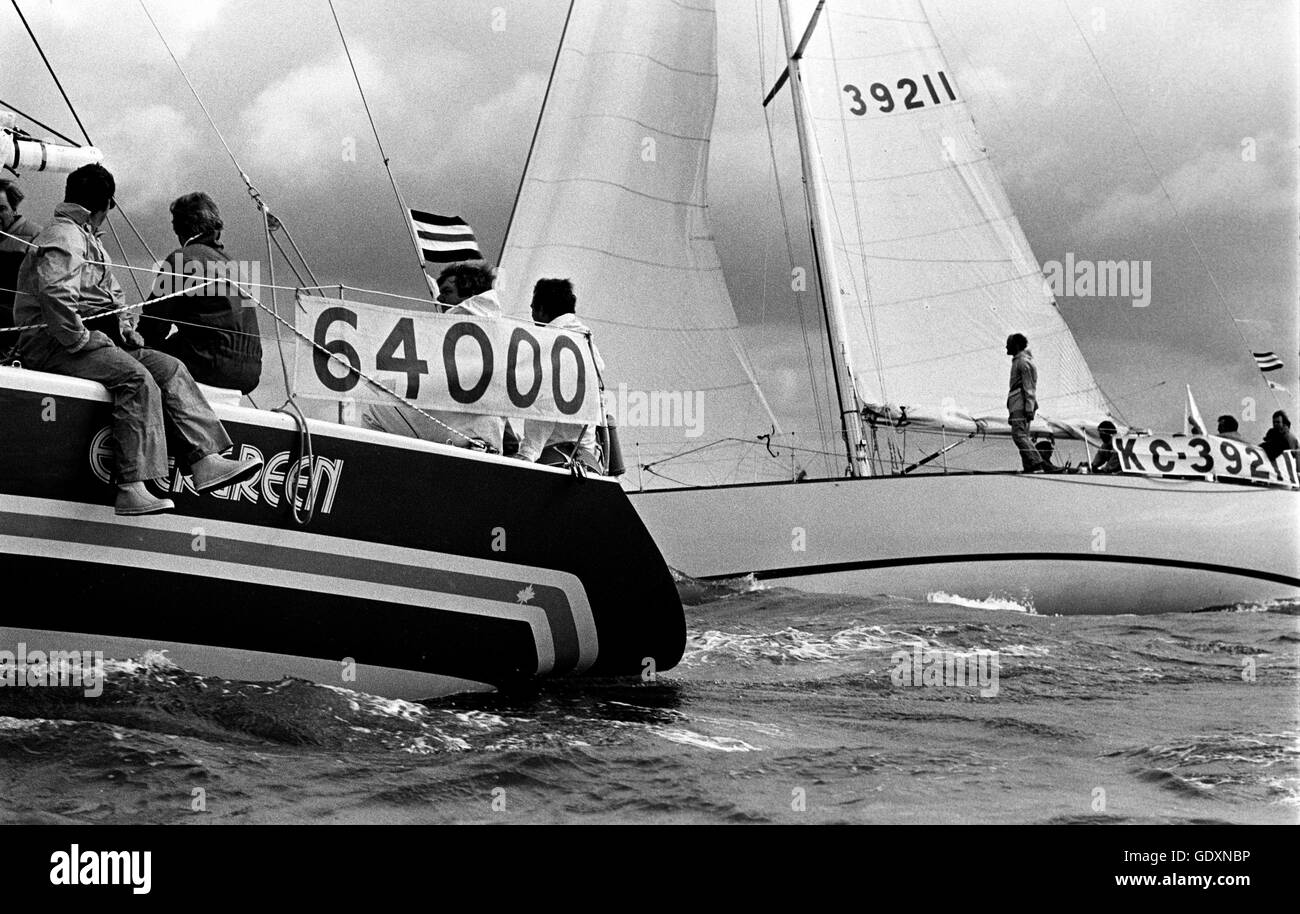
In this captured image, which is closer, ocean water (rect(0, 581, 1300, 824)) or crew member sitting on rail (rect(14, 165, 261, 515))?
ocean water (rect(0, 581, 1300, 824))

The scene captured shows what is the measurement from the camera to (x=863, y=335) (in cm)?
1605

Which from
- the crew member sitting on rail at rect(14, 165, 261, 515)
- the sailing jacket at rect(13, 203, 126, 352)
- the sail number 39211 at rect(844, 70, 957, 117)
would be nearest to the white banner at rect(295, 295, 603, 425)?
the crew member sitting on rail at rect(14, 165, 261, 515)

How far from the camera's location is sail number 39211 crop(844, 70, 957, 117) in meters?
16.9

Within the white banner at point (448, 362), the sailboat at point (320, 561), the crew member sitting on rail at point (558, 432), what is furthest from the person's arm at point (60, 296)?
the crew member sitting on rail at point (558, 432)

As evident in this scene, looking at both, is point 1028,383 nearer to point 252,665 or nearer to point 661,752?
point 661,752

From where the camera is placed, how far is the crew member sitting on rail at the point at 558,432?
668cm

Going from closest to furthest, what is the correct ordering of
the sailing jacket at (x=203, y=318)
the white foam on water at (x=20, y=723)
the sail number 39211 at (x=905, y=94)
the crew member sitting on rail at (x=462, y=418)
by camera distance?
the white foam on water at (x=20, y=723) → the sailing jacket at (x=203, y=318) → the crew member sitting on rail at (x=462, y=418) → the sail number 39211 at (x=905, y=94)

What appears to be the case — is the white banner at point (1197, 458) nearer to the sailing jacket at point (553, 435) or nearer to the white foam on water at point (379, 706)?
the sailing jacket at point (553, 435)

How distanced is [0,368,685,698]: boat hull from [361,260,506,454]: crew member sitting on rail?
220 millimetres

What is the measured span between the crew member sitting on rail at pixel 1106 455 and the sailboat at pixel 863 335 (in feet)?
0.96

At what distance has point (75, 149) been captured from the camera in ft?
21.2

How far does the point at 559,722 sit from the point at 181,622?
1.58m

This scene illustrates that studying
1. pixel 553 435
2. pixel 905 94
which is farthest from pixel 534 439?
pixel 905 94

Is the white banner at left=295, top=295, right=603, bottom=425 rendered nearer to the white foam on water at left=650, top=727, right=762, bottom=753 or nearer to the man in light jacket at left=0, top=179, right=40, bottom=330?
the man in light jacket at left=0, top=179, right=40, bottom=330
